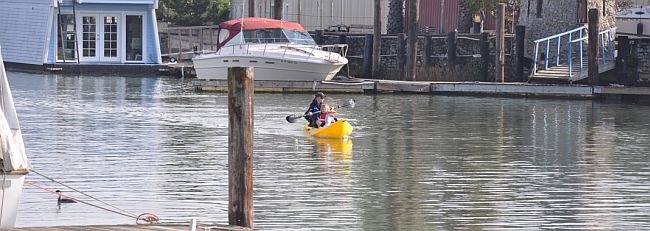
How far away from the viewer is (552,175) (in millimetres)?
25609

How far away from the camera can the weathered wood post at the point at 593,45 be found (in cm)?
4378

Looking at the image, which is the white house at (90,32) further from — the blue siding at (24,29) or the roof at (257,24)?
the roof at (257,24)

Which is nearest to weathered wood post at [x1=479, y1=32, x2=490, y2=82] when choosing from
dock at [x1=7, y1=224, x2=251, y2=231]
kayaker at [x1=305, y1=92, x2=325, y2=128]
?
kayaker at [x1=305, y1=92, x2=325, y2=128]

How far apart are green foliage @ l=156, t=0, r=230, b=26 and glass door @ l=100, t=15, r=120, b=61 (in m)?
14.0

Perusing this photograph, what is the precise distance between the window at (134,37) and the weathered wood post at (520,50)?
1708 centimetres

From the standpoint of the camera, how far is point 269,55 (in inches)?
1857

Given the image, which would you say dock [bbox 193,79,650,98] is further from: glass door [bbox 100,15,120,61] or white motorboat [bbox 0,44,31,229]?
Result: white motorboat [bbox 0,44,31,229]

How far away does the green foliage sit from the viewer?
239 ft

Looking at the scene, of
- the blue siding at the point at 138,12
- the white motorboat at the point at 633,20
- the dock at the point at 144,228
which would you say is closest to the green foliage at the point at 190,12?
the blue siding at the point at 138,12

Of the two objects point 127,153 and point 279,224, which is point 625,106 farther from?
point 279,224

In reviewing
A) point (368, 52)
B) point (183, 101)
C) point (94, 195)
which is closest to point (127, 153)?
point (94, 195)

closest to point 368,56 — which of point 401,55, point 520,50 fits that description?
point 401,55

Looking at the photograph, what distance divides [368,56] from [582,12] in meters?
8.48

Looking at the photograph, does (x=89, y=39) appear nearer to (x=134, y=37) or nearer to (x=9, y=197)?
(x=134, y=37)
